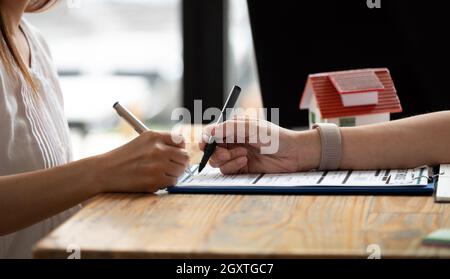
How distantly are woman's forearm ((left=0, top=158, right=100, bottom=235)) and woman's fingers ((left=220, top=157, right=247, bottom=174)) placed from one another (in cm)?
21

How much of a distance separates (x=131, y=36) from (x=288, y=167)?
1.65 meters

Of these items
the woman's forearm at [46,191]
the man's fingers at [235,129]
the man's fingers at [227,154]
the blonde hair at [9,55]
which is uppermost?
the blonde hair at [9,55]

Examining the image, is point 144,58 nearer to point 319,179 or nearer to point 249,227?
point 319,179

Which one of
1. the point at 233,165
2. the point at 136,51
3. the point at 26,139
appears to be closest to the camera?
the point at 233,165

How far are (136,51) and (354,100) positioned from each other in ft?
4.90

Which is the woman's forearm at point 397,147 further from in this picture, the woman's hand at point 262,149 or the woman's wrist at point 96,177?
the woman's wrist at point 96,177

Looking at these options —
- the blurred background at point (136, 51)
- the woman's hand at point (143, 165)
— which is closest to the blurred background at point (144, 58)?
the blurred background at point (136, 51)

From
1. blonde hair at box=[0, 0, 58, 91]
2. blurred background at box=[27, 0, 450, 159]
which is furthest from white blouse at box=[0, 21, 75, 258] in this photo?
blurred background at box=[27, 0, 450, 159]

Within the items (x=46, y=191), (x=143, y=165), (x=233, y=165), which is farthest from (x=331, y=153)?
(x=46, y=191)

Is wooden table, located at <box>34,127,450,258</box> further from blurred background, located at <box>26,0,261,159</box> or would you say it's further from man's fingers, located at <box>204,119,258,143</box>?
blurred background, located at <box>26,0,261,159</box>

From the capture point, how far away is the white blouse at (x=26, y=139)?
1.20m

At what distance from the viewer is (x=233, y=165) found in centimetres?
112

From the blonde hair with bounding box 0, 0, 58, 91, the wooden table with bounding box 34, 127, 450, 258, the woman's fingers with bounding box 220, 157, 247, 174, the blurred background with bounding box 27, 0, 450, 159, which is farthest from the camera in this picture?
the blurred background with bounding box 27, 0, 450, 159

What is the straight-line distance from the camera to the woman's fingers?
3.67ft
